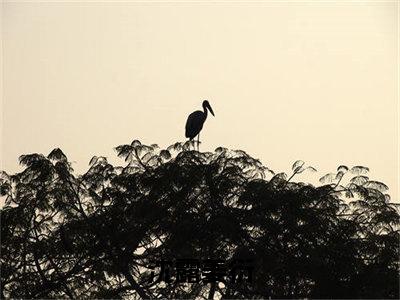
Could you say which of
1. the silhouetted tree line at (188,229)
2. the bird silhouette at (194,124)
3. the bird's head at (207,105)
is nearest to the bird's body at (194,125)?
the bird silhouette at (194,124)

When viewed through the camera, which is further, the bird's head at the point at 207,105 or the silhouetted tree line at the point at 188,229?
the bird's head at the point at 207,105

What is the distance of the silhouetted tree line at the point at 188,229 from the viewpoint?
717 inches

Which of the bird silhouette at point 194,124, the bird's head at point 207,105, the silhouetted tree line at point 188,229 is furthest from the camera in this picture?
the bird's head at point 207,105

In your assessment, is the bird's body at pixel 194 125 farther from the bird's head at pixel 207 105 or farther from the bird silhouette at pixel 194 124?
the bird's head at pixel 207 105

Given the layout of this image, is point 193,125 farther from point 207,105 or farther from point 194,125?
point 207,105

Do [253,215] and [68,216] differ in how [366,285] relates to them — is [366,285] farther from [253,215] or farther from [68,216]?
[68,216]

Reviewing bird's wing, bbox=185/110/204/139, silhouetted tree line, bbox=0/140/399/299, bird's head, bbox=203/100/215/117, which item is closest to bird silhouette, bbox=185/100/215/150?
bird's wing, bbox=185/110/204/139

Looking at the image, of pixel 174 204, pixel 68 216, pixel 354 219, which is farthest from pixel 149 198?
pixel 354 219

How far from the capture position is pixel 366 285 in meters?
18.1

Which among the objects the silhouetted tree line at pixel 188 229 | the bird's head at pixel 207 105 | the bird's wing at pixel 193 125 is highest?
the bird's head at pixel 207 105

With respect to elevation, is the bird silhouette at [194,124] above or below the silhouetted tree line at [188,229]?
above

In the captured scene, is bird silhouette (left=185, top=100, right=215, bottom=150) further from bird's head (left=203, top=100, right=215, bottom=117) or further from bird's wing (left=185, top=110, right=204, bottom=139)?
bird's head (left=203, top=100, right=215, bottom=117)

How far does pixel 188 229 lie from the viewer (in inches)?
727

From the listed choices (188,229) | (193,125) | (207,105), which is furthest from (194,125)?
(188,229)
